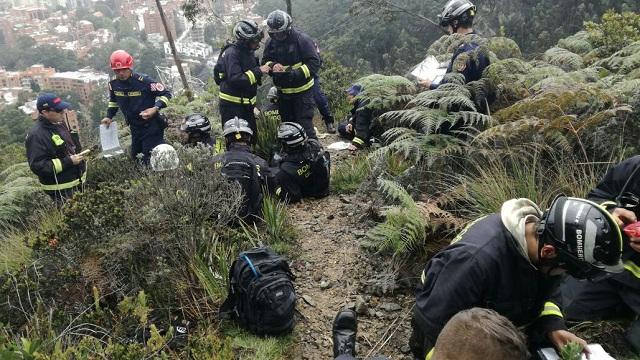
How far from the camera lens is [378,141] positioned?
7.09 meters

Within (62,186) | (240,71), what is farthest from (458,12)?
(62,186)

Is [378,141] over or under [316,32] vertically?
over

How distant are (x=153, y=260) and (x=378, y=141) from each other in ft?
12.8

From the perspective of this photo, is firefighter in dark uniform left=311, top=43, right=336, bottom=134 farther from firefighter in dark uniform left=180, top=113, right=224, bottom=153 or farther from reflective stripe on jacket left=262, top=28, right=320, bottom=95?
firefighter in dark uniform left=180, top=113, right=224, bottom=153

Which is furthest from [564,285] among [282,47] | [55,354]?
[282,47]

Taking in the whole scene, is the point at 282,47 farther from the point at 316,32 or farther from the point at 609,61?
the point at 316,32

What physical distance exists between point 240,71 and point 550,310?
196 inches

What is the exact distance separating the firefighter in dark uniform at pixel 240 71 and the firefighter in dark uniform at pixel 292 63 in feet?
0.89

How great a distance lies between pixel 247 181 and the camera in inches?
199

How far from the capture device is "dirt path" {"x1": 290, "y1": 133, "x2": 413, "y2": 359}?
3.74m

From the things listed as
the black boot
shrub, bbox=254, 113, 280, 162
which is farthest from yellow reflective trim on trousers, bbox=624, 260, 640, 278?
shrub, bbox=254, 113, 280, 162

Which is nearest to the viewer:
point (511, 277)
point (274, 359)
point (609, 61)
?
point (511, 277)

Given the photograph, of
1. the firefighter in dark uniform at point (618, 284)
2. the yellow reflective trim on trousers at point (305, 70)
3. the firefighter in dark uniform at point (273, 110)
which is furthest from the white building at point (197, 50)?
the firefighter in dark uniform at point (618, 284)

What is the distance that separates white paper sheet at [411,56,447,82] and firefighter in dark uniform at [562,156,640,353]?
281 centimetres
